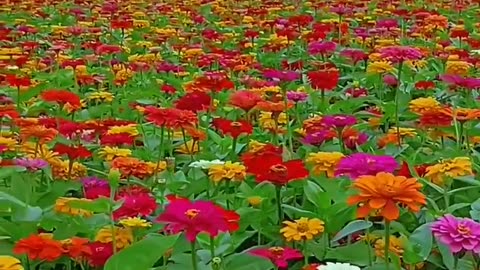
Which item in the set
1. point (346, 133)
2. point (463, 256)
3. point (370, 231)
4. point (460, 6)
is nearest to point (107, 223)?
point (370, 231)

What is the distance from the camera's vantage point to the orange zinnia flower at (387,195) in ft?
3.91

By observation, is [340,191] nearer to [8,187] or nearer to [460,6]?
[8,187]

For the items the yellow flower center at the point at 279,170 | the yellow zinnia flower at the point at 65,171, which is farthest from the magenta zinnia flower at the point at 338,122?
the yellow zinnia flower at the point at 65,171

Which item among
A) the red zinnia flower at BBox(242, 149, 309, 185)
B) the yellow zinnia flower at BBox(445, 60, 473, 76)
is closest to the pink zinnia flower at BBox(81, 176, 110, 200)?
the red zinnia flower at BBox(242, 149, 309, 185)

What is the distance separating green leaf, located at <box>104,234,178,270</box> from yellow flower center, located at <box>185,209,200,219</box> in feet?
0.13

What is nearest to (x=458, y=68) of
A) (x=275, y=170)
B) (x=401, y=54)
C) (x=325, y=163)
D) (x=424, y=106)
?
(x=424, y=106)

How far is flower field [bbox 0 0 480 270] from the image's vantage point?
1363 mm

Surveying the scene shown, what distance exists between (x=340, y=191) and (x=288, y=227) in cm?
20

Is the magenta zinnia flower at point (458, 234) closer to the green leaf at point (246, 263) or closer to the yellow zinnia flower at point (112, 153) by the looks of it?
the green leaf at point (246, 263)

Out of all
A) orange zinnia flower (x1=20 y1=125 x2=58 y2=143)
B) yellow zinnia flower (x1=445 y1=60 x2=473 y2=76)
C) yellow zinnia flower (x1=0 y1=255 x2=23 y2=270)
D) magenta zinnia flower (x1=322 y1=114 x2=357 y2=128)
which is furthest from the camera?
yellow zinnia flower (x1=445 y1=60 x2=473 y2=76)

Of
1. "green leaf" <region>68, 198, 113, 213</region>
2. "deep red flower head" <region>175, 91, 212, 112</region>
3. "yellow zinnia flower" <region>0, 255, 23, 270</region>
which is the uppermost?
"yellow zinnia flower" <region>0, 255, 23, 270</region>

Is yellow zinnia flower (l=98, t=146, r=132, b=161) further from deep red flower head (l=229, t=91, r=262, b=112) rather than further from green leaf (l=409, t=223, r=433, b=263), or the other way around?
green leaf (l=409, t=223, r=433, b=263)

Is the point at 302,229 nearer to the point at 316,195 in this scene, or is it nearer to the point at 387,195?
the point at 316,195

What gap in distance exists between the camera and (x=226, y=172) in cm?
165
